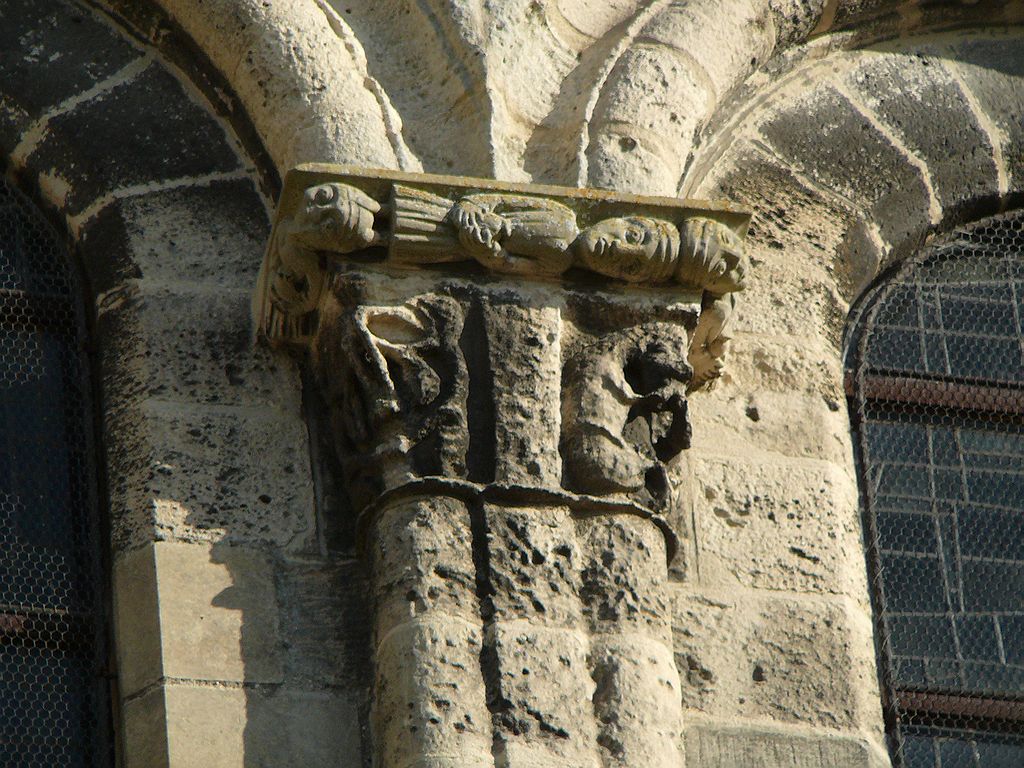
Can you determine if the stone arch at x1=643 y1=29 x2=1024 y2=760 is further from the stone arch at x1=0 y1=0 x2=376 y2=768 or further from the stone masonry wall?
the stone arch at x1=0 y1=0 x2=376 y2=768

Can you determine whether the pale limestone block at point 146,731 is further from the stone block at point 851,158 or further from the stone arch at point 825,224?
the stone block at point 851,158

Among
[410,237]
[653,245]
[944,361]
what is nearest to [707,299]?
[653,245]

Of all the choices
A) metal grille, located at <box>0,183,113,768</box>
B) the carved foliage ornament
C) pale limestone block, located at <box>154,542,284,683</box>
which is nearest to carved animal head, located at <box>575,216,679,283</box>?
the carved foliage ornament

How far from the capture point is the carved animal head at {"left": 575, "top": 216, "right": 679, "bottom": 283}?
14.1 ft

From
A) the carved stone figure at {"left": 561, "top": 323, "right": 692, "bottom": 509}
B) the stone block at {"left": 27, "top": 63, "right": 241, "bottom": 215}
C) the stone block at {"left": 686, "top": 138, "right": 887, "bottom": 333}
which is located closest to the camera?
the carved stone figure at {"left": 561, "top": 323, "right": 692, "bottom": 509}

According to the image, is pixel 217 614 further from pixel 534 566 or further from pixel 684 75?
pixel 684 75

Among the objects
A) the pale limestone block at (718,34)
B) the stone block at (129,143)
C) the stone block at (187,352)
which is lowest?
the stone block at (187,352)

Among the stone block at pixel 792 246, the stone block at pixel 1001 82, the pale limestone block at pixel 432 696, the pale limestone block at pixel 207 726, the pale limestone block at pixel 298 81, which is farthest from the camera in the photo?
the stone block at pixel 1001 82

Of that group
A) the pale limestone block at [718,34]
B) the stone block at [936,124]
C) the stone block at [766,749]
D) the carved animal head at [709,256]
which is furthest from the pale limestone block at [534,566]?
the stone block at [936,124]

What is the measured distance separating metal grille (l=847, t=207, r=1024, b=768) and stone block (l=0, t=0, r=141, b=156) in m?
1.65

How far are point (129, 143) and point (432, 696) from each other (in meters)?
1.42

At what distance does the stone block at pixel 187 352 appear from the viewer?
14.5 ft

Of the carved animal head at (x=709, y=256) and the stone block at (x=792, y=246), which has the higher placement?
the stone block at (x=792, y=246)

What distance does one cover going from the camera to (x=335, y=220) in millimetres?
4219
